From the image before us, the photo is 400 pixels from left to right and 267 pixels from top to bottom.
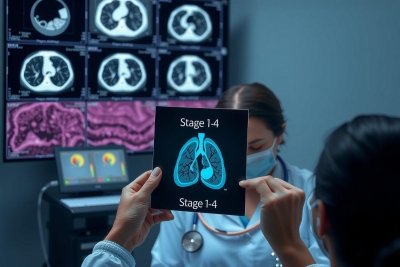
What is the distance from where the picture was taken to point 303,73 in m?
2.67

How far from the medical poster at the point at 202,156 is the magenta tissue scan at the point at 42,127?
1614mm

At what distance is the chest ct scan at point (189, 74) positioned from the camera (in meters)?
3.00

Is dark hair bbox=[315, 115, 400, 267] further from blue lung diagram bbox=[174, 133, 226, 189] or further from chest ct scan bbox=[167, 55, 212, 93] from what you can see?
chest ct scan bbox=[167, 55, 212, 93]

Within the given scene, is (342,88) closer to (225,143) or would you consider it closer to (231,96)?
(231,96)

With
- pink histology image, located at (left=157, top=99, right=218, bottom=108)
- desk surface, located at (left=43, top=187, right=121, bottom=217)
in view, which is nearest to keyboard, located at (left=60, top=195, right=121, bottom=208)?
desk surface, located at (left=43, top=187, right=121, bottom=217)

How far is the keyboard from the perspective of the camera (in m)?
2.40

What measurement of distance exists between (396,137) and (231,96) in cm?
106

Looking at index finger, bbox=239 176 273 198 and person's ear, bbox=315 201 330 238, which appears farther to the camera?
index finger, bbox=239 176 273 198

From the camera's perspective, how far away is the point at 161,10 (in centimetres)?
295

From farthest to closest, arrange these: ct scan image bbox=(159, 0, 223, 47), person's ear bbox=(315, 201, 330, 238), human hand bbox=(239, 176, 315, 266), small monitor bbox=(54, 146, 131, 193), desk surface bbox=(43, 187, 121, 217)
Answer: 1. ct scan image bbox=(159, 0, 223, 47)
2. small monitor bbox=(54, 146, 131, 193)
3. desk surface bbox=(43, 187, 121, 217)
4. human hand bbox=(239, 176, 315, 266)
5. person's ear bbox=(315, 201, 330, 238)

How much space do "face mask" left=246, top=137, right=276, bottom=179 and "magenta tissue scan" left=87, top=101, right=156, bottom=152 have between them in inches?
49.4

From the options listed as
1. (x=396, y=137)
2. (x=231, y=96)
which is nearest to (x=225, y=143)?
(x=396, y=137)

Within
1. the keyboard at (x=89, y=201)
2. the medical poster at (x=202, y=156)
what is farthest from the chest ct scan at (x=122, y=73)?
the medical poster at (x=202, y=156)

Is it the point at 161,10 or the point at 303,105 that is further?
the point at 161,10
